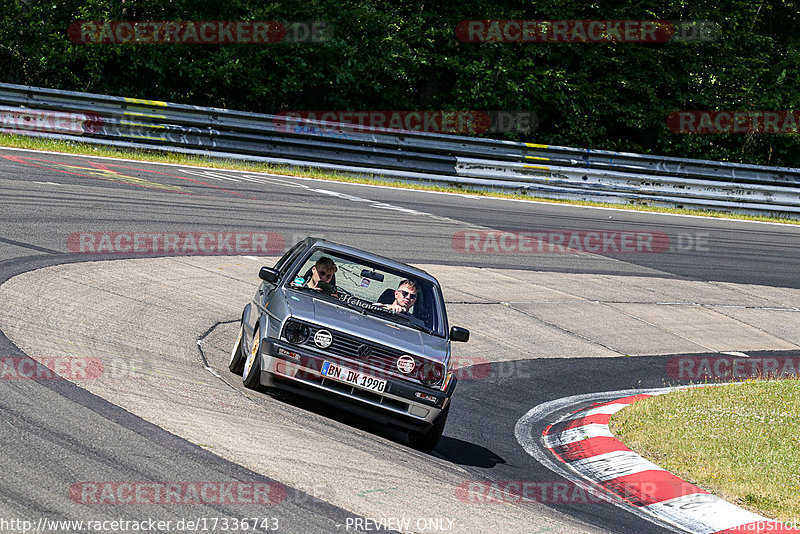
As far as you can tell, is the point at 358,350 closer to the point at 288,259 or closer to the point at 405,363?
the point at 405,363

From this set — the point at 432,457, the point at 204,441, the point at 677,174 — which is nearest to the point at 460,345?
the point at 432,457

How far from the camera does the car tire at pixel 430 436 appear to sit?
7.68m

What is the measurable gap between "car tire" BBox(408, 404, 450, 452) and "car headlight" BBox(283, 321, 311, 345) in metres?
1.14

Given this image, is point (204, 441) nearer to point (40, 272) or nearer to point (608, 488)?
point (608, 488)

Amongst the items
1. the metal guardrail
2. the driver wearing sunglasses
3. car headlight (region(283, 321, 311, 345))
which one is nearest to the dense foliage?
the metal guardrail

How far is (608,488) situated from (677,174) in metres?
19.4

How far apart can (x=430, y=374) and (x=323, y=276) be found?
5.31ft

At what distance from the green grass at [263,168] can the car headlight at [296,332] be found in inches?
561

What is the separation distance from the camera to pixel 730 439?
8672 millimetres

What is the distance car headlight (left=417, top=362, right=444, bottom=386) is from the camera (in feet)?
25.2

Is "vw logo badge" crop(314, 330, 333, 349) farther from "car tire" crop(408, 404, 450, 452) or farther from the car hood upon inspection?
"car tire" crop(408, 404, 450, 452)

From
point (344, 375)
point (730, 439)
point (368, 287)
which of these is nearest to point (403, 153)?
point (368, 287)

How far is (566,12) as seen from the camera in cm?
2800

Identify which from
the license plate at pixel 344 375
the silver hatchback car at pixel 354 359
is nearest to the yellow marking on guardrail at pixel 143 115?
the silver hatchback car at pixel 354 359
